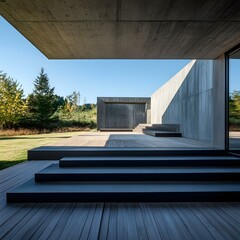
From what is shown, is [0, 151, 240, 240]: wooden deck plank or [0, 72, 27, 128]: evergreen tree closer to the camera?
[0, 151, 240, 240]: wooden deck plank

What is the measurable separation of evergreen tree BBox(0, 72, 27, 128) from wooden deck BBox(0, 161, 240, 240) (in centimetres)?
1925

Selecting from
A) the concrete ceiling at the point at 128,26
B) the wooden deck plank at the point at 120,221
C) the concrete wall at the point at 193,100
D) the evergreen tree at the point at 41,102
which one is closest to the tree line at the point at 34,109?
the evergreen tree at the point at 41,102

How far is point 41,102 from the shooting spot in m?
24.1

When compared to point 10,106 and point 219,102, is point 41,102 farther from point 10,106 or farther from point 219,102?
point 219,102

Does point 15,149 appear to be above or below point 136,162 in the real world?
below

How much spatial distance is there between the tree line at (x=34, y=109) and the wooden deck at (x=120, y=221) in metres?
19.6

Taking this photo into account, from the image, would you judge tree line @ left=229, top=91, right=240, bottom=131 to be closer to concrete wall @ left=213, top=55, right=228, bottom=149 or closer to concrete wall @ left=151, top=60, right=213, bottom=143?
concrete wall @ left=213, top=55, right=228, bottom=149

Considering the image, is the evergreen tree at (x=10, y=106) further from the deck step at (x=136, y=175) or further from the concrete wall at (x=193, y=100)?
the deck step at (x=136, y=175)

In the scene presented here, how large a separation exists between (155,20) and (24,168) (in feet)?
→ 13.7

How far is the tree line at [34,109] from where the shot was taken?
2003cm

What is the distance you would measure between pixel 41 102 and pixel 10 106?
14.5ft

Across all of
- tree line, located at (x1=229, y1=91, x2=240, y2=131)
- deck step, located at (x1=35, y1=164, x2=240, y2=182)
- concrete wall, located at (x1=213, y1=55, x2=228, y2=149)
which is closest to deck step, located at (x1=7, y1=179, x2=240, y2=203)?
deck step, located at (x1=35, y1=164, x2=240, y2=182)

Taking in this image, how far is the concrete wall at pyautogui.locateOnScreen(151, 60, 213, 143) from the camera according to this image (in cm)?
668

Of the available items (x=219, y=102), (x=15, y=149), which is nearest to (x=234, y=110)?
(x=219, y=102)
